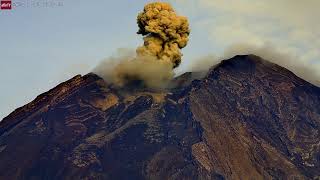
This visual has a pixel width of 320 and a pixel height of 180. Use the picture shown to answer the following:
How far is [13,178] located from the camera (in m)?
174

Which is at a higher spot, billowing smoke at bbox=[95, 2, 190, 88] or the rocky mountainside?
billowing smoke at bbox=[95, 2, 190, 88]

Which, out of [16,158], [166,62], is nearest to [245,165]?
[166,62]

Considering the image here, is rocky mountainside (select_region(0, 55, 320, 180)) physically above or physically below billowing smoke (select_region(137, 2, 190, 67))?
below

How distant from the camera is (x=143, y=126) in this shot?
193875 mm

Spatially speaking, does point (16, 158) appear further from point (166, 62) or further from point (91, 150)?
point (166, 62)

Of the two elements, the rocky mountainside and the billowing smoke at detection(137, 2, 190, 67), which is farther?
the billowing smoke at detection(137, 2, 190, 67)

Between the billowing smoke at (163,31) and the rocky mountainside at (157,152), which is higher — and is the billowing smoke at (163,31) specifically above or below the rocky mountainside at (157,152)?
above

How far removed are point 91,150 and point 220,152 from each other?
3345cm

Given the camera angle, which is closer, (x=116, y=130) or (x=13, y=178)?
(x=13, y=178)

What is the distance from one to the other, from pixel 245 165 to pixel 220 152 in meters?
7.23

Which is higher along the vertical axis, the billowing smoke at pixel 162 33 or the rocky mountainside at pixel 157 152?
the billowing smoke at pixel 162 33

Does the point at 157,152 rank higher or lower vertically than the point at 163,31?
lower

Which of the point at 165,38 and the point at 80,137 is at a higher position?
the point at 165,38

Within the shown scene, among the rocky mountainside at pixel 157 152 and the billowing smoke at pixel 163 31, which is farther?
the billowing smoke at pixel 163 31
